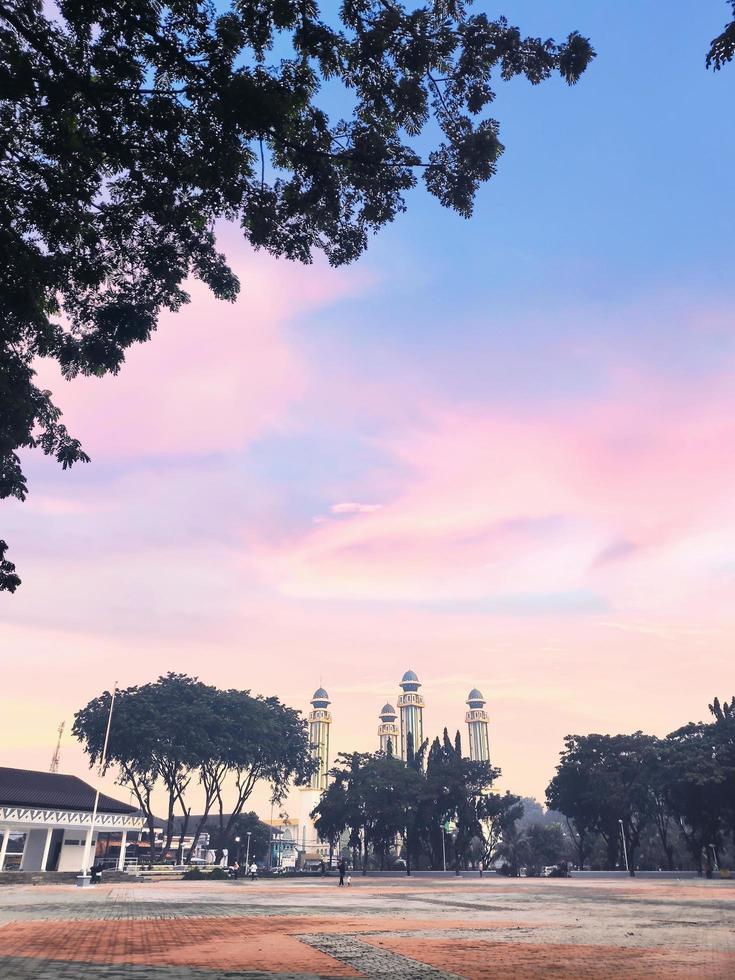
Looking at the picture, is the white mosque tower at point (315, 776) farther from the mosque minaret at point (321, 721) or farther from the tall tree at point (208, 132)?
the tall tree at point (208, 132)

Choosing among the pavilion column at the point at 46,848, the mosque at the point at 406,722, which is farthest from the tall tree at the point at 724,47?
the mosque at the point at 406,722

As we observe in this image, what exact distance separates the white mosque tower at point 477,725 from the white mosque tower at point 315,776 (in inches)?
1490

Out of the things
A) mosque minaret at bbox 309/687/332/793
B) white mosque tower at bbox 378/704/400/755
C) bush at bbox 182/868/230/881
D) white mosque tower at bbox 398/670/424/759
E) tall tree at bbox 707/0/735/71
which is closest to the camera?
tall tree at bbox 707/0/735/71

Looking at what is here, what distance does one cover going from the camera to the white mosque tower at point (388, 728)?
602ft

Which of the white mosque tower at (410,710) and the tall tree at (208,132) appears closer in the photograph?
the tall tree at (208,132)

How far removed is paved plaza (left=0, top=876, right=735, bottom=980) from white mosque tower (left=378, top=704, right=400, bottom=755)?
16592 cm

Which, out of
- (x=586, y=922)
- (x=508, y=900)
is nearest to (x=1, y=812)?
(x=508, y=900)

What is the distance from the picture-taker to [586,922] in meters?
18.7

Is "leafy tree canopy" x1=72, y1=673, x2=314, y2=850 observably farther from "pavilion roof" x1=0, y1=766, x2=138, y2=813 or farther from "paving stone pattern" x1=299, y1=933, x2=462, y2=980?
"paving stone pattern" x1=299, y1=933, x2=462, y2=980

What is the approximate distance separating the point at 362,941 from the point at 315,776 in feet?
406

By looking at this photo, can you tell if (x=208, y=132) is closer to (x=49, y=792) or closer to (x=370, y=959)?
(x=370, y=959)

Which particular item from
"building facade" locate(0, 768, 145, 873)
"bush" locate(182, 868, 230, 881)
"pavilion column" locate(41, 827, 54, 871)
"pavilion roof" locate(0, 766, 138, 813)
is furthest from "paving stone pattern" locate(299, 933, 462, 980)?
"bush" locate(182, 868, 230, 881)

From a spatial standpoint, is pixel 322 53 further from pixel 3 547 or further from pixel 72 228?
pixel 3 547

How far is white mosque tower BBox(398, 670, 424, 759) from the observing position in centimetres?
17350
